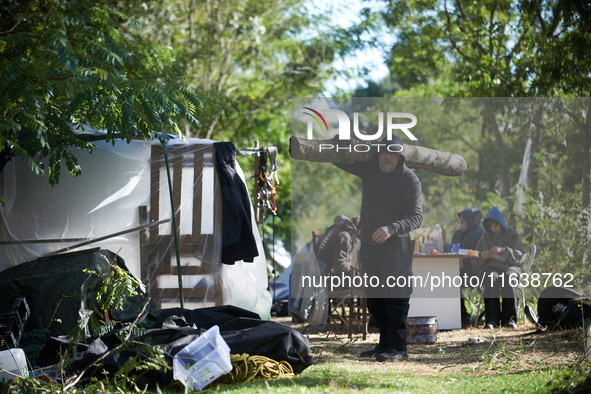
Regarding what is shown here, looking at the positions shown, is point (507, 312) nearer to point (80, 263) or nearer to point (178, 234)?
point (178, 234)

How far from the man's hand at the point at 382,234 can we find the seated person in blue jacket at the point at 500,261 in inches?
77.4

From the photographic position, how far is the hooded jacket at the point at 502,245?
725 cm

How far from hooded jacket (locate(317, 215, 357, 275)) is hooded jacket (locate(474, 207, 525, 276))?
4.48 ft

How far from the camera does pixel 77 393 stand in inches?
142

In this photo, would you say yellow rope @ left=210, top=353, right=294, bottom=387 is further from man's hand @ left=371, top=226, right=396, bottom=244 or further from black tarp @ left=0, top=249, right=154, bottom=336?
man's hand @ left=371, top=226, right=396, bottom=244

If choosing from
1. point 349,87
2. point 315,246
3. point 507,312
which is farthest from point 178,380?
point 349,87

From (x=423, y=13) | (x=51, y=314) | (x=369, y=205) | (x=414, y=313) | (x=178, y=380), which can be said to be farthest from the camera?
(x=423, y=13)

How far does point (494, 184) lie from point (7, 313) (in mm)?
4938

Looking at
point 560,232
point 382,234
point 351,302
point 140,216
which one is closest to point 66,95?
point 140,216

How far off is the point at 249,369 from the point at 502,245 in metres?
3.93

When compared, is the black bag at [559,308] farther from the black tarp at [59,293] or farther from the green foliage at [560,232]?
the black tarp at [59,293]

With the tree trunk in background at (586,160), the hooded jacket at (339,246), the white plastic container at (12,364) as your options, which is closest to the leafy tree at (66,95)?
the white plastic container at (12,364)

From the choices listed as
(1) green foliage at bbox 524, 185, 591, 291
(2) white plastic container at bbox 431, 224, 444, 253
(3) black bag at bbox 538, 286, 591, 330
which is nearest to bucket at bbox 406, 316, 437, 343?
(2) white plastic container at bbox 431, 224, 444, 253

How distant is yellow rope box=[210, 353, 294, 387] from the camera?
164 inches
